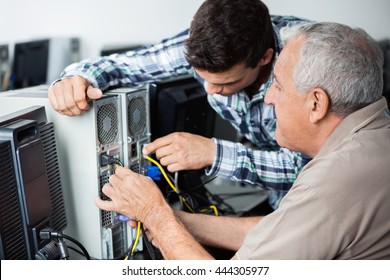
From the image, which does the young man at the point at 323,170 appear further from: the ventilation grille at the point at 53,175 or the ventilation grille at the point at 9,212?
the ventilation grille at the point at 9,212

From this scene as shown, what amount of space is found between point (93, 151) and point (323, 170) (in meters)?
0.51

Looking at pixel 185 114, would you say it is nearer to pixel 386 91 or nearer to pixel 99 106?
pixel 99 106

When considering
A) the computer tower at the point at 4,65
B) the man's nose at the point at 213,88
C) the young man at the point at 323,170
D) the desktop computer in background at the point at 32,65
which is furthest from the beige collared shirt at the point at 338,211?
the computer tower at the point at 4,65

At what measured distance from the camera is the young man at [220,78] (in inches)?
51.6

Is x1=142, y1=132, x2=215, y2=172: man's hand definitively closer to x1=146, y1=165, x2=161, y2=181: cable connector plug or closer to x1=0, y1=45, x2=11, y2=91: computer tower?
x1=146, y1=165, x2=161, y2=181: cable connector plug

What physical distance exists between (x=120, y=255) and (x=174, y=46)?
0.70 meters

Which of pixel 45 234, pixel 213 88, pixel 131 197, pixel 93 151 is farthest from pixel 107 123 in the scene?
pixel 213 88

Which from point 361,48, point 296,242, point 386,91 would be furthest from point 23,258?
point 386,91

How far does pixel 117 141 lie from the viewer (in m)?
1.21

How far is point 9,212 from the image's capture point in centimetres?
96

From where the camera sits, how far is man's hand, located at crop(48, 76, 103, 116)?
1.10 metres

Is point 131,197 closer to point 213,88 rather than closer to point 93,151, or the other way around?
point 93,151

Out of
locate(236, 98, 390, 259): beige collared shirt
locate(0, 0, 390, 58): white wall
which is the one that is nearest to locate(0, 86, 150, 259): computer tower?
locate(236, 98, 390, 259): beige collared shirt

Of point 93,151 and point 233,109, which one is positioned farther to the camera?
point 233,109
